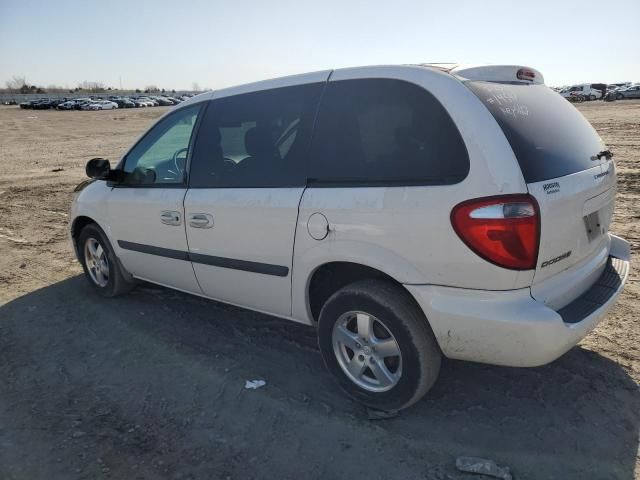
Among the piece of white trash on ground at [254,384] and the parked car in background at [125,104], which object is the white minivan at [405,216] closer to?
the piece of white trash on ground at [254,384]

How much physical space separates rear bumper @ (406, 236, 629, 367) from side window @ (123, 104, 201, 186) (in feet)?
7.18

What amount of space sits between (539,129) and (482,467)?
5.64 ft

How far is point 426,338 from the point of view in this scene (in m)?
2.64

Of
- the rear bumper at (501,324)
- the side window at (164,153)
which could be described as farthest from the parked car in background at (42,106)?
the rear bumper at (501,324)

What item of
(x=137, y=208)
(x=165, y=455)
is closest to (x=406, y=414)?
(x=165, y=455)

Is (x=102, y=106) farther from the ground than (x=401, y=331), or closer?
farther from the ground

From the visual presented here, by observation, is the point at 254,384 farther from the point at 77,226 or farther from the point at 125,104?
the point at 125,104

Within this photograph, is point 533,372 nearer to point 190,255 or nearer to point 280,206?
point 280,206

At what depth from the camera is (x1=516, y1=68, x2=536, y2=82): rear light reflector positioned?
2893mm

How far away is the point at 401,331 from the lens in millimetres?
2633

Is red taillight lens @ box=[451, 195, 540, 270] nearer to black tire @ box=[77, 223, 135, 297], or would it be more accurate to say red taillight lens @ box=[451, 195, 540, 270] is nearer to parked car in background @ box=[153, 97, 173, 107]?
black tire @ box=[77, 223, 135, 297]

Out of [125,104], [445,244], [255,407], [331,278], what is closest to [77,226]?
[255,407]

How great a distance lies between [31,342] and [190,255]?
5.15 feet

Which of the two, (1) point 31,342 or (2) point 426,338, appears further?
(1) point 31,342
